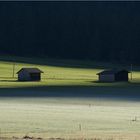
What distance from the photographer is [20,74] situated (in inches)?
3639

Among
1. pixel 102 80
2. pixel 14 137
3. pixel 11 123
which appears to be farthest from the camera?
pixel 102 80

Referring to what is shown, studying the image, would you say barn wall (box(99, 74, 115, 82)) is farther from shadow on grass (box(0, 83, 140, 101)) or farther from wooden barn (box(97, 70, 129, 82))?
shadow on grass (box(0, 83, 140, 101))

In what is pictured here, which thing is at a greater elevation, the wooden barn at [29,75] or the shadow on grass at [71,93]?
the wooden barn at [29,75]

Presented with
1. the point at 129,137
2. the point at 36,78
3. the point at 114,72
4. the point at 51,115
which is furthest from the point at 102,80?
the point at 129,137

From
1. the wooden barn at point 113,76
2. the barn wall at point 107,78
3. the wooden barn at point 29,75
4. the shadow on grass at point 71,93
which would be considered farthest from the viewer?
the wooden barn at point 29,75

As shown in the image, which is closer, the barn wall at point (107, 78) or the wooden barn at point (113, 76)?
the barn wall at point (107, 78)

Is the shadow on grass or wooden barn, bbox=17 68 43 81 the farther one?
wooden barn, bbox=17 68 43 81

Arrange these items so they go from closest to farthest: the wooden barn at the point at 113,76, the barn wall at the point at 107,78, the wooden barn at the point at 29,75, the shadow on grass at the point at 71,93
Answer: the shadow on grass at the point at 71,93
the barn wall at the point at 107,78
the wooden barn at the point at 113,76
the wooden barn at the point at 29,75

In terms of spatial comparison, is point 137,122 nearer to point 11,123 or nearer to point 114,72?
point 11,123

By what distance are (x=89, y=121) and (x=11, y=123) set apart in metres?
3.91

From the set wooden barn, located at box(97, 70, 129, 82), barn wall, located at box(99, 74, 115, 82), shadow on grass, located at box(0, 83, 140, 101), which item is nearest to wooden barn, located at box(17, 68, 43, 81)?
wooden barn, located at box(97, 70, 129, 82)

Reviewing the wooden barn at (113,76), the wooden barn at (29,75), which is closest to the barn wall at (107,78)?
the wooden barn at (113,76)

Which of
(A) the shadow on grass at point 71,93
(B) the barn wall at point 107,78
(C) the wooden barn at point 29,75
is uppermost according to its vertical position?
(C) the wooden barn at point 29,75

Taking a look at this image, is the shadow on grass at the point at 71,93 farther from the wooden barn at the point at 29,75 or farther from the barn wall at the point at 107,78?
the wooden barn at the point at 29,75
